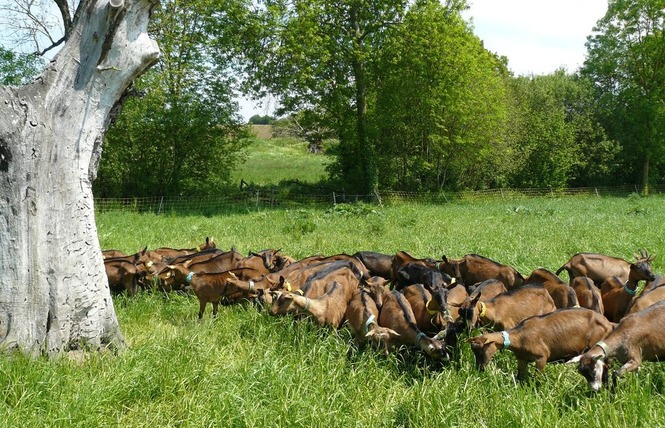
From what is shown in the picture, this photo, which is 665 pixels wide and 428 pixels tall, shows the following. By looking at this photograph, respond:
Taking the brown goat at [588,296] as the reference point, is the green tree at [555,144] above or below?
above

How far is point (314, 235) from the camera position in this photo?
14.8m

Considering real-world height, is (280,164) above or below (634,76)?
below

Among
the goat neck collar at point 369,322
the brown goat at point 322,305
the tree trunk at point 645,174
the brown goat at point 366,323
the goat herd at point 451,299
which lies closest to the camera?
the goat herd at point 451,299

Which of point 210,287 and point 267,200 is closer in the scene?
point 210,287

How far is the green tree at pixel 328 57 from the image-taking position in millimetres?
24594

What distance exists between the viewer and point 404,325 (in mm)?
6074

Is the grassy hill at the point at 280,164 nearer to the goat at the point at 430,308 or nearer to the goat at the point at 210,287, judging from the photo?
the goat at the point at 210,287

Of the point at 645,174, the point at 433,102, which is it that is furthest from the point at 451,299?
the point at 645,174

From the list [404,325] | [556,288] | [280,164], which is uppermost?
[280,164]

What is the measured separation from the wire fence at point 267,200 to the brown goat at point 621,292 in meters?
16.5

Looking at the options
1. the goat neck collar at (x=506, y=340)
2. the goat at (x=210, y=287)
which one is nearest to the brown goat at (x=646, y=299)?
the goat neck collar at (x=506, y=340)

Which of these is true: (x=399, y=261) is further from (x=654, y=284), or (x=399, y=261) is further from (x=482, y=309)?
(x=654, y=284)

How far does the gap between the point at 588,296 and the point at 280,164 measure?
121 feet

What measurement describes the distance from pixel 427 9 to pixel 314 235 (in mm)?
16980
